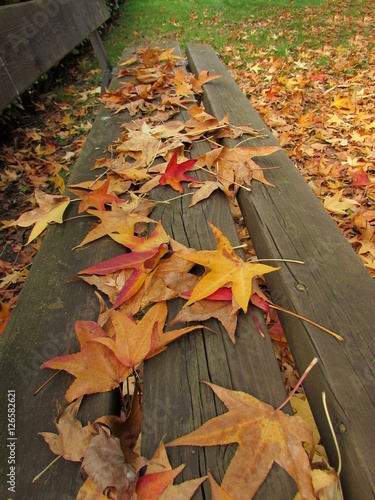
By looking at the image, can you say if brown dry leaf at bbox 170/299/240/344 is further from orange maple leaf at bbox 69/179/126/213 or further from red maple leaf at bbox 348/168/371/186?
red maple leaf at bbox 348/168/371/186

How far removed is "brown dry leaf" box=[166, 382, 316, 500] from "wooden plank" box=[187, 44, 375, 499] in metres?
0.08

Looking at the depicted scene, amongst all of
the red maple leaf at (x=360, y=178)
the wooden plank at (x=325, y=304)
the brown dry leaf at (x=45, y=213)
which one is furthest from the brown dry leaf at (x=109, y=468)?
the red maple leaf at (x=360, y=178)

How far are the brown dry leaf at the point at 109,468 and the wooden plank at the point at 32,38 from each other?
1352 millimetres

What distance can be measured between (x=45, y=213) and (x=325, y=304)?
0.96 meters

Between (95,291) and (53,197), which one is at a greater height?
(53,197)

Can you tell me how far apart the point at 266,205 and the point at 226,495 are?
792mm

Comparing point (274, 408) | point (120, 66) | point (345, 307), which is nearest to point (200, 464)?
point (274, 408)

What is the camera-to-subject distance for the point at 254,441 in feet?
1.93

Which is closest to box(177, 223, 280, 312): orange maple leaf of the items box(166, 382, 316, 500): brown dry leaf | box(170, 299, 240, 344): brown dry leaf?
box(170, 299, 240, 344): brown dry leaf

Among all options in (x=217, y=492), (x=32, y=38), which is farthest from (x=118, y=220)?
(x=32, y=38)

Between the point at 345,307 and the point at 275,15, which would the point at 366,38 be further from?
the point at 345,307

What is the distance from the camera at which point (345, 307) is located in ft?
2.44

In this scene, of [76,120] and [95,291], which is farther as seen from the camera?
[76,120]

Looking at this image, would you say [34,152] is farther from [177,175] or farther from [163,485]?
[163,485]
